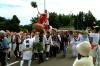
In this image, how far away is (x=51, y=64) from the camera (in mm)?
9594

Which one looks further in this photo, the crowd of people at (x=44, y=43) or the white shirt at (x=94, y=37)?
the white shirt at (x=94, y=37)

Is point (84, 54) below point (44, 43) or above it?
above

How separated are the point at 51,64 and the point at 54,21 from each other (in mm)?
40103

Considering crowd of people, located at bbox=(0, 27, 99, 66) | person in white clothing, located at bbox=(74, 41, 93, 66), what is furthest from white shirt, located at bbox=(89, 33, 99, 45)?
person in white clothing, located at bbox=(74, 41, 93, 66)

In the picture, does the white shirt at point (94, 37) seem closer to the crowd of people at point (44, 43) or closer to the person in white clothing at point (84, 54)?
the crowd of people at point (44, 43)

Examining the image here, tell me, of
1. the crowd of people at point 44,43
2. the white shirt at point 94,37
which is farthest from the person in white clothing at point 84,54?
the white shirt at point 94,37

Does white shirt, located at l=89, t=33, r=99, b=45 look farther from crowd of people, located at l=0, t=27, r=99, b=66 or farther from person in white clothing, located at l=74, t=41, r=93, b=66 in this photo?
person in white clothing, located at l=74, t=41, r=93, b=66

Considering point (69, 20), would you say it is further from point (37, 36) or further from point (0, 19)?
point (37, 36)

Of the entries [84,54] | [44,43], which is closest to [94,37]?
[44,43]

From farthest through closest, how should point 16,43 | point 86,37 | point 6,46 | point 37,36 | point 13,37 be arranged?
point 13,37 < point 16,43 < point 37,36 < point 86,37 < point 6,46

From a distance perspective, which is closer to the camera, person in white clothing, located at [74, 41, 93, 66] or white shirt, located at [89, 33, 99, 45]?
person in white clothing, located at [74, 41, 93, 66]

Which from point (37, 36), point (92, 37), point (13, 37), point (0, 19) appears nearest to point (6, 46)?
point (37, 36)

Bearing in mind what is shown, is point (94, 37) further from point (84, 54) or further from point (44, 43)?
point (84, 54)

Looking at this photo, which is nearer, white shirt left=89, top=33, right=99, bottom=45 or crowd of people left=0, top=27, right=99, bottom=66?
crowd of people left=0, top=27, right=99, bottom=66
